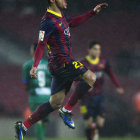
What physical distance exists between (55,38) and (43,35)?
8.5 inches

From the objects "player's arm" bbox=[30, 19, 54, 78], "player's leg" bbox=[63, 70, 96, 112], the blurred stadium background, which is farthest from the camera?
the blurred stadium background

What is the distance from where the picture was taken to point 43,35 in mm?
5305

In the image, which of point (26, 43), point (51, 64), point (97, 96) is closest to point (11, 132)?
point (97, 96)

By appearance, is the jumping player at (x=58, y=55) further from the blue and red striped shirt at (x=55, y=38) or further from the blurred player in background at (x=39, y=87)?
the blurred player in background at (x=39, y=87)

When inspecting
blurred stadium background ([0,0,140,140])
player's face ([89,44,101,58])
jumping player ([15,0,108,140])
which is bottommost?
blurred stadium background ([0,0,140,140])

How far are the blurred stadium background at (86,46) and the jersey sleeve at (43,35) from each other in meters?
6.37

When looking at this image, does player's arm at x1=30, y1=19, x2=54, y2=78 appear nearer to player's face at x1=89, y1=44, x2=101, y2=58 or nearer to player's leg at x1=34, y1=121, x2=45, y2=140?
player's leg at x1=34, y1=121, x2=45, y2=140

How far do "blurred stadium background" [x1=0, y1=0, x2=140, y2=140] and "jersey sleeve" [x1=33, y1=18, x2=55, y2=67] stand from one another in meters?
6.37

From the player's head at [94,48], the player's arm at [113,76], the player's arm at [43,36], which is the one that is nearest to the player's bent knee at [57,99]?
the player's arm at [43,36]

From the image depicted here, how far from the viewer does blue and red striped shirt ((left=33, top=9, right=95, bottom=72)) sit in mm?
5328

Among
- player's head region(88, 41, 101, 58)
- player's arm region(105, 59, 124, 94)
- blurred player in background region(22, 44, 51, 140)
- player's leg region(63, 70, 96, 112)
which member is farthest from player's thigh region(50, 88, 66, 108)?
player's arm region(105, 59, 124, 94)

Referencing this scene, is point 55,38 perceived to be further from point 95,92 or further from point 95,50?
point 95,92

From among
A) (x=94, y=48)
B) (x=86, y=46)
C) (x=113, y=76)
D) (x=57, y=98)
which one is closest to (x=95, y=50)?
(x=94, y=48)

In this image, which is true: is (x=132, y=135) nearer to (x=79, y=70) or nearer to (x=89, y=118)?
(x=89, y=118)
